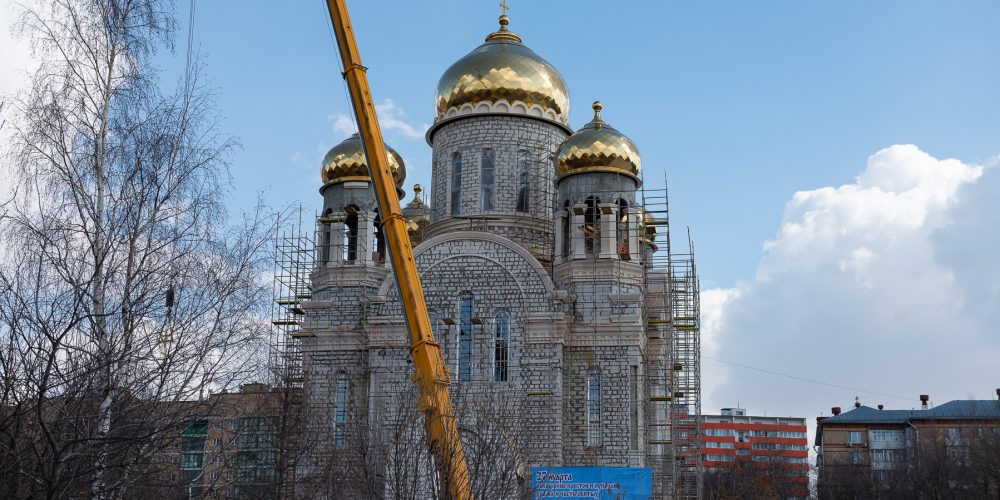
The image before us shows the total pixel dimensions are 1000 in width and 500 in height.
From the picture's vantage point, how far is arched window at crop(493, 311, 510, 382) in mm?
20031

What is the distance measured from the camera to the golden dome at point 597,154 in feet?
70.7

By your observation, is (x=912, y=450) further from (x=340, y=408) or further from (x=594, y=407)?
(x=340, y=408)

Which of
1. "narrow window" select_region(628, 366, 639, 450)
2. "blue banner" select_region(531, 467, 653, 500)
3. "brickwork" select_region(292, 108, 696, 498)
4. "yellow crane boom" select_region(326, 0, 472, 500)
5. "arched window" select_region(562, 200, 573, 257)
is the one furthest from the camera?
"arched window" select_region(562, 200, 573, 257)

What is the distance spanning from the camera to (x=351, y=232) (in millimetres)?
23156

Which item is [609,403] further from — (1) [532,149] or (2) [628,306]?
(1) [532,149]

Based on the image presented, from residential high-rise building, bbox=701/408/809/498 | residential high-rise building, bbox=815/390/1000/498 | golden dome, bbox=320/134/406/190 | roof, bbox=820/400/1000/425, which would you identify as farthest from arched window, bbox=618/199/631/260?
residential high-rise building, bbox=701/408/809/498

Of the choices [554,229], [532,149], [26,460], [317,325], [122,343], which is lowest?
[26,460]

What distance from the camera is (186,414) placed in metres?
9.56

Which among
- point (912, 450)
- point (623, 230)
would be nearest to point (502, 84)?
point (623, 230)

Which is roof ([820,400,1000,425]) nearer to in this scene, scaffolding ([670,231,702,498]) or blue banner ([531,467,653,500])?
scaffolding ([670,231,702,498])

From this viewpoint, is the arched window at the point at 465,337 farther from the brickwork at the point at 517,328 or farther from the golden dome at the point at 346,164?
the golden dome at the point at 346,164

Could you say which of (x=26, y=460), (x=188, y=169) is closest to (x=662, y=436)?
(x=188, y=169)

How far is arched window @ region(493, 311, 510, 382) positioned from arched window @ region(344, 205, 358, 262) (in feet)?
12.7

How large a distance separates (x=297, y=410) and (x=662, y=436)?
753 cm
